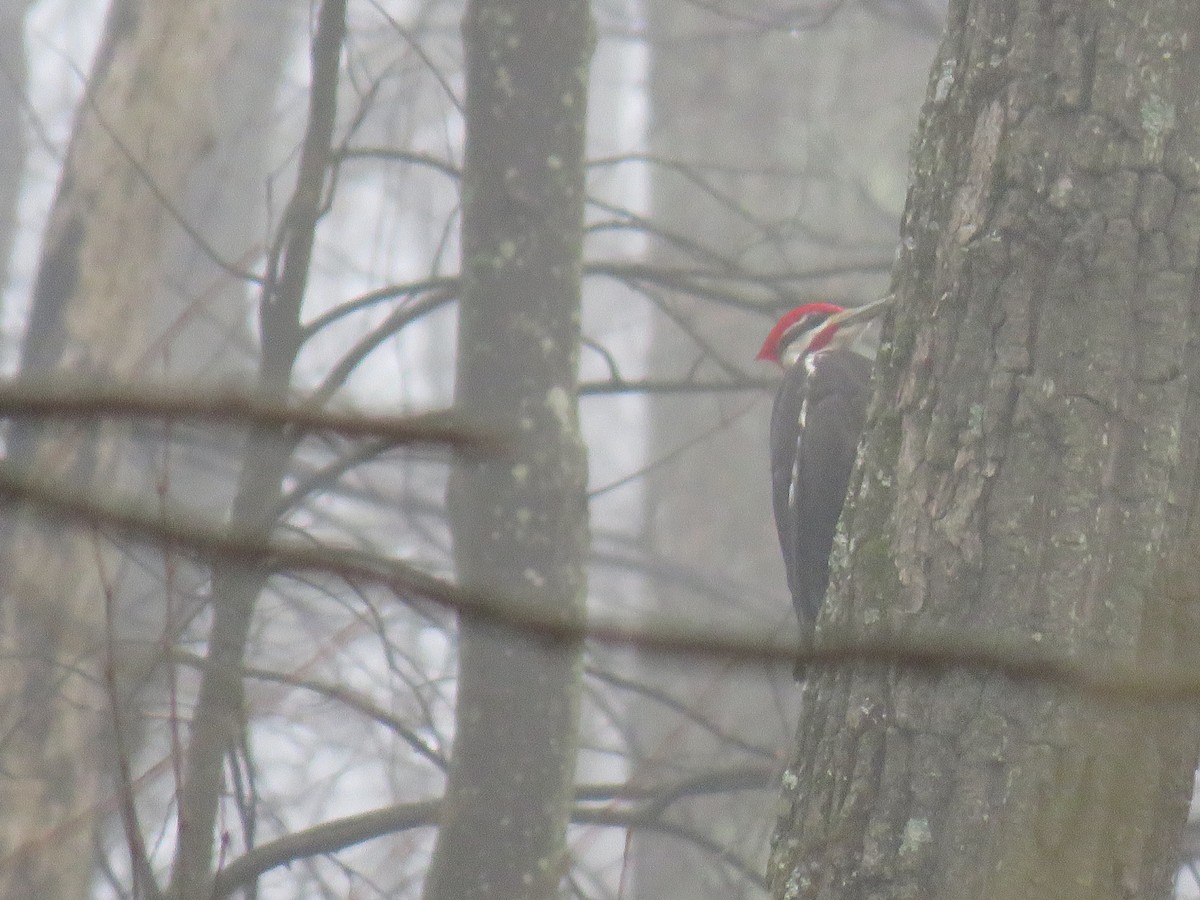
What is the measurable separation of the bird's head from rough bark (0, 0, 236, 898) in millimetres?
2185

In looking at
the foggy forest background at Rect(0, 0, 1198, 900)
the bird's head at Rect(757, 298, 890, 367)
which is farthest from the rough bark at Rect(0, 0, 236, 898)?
the bird's head at Rect(757, 298, 890, 367)

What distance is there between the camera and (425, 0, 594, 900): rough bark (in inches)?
160

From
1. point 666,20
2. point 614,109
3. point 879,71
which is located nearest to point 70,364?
point 666,20

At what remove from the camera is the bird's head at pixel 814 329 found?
18.0ft

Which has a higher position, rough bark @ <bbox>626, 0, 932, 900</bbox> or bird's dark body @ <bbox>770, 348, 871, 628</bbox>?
rough bark @ <bbox>626, 0, 932, 900</bbox>

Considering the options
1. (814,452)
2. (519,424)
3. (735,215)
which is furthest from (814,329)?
(735,215)

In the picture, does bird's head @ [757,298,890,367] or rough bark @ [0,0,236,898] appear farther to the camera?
bird's head @ [757,298,890,367]

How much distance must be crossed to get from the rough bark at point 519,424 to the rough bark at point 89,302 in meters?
1.34

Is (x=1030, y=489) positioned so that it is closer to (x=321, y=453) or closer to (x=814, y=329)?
(x=814, y=329)

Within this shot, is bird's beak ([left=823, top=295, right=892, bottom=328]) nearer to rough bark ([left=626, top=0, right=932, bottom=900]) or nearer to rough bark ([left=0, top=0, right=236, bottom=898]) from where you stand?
rough bark ([left=0, top=0, right=236, bottom=898])

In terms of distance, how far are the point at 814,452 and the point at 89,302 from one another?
2.45 metres

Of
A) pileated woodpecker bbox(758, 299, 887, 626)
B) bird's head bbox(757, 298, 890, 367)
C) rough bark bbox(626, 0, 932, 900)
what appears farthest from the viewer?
rough bark bbox(626, 0, 932, 900)

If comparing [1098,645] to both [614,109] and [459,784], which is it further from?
[614,109]

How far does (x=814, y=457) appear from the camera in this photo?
5.03 metres
